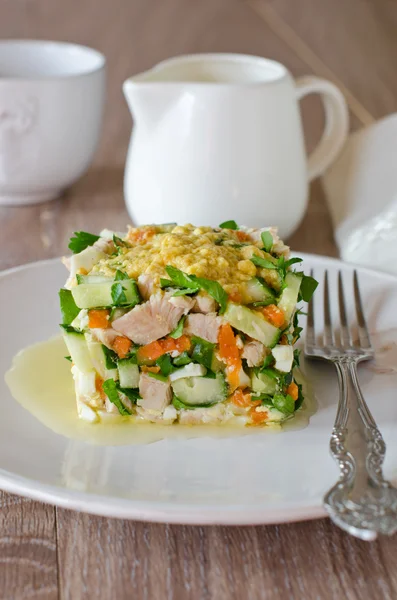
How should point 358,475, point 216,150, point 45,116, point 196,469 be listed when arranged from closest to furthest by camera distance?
point 358,475, point 196,469, point 216,150, point 45,116

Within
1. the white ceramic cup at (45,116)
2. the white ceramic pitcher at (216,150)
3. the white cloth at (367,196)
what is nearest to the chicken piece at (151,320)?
the white ceramic pitcher at (216,150)

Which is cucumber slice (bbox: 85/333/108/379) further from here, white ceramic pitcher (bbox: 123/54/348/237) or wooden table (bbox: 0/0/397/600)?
white ceramic pitcher (bbox: 123/54/348/237)

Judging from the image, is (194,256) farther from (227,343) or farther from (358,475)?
(358,475)

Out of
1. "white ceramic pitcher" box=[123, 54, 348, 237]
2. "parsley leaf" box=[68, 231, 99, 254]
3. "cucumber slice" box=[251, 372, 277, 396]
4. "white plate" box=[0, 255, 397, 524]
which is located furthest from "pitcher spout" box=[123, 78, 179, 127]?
"cucumber slice" box=[251, 372, 277, 396]

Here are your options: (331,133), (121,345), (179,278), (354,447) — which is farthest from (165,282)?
(331,133)

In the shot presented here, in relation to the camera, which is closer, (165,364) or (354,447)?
(354,447)

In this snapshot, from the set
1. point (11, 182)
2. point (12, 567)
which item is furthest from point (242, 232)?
point (11, 182)

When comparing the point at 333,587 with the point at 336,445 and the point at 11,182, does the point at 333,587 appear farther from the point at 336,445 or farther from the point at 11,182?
the point at 11,182
